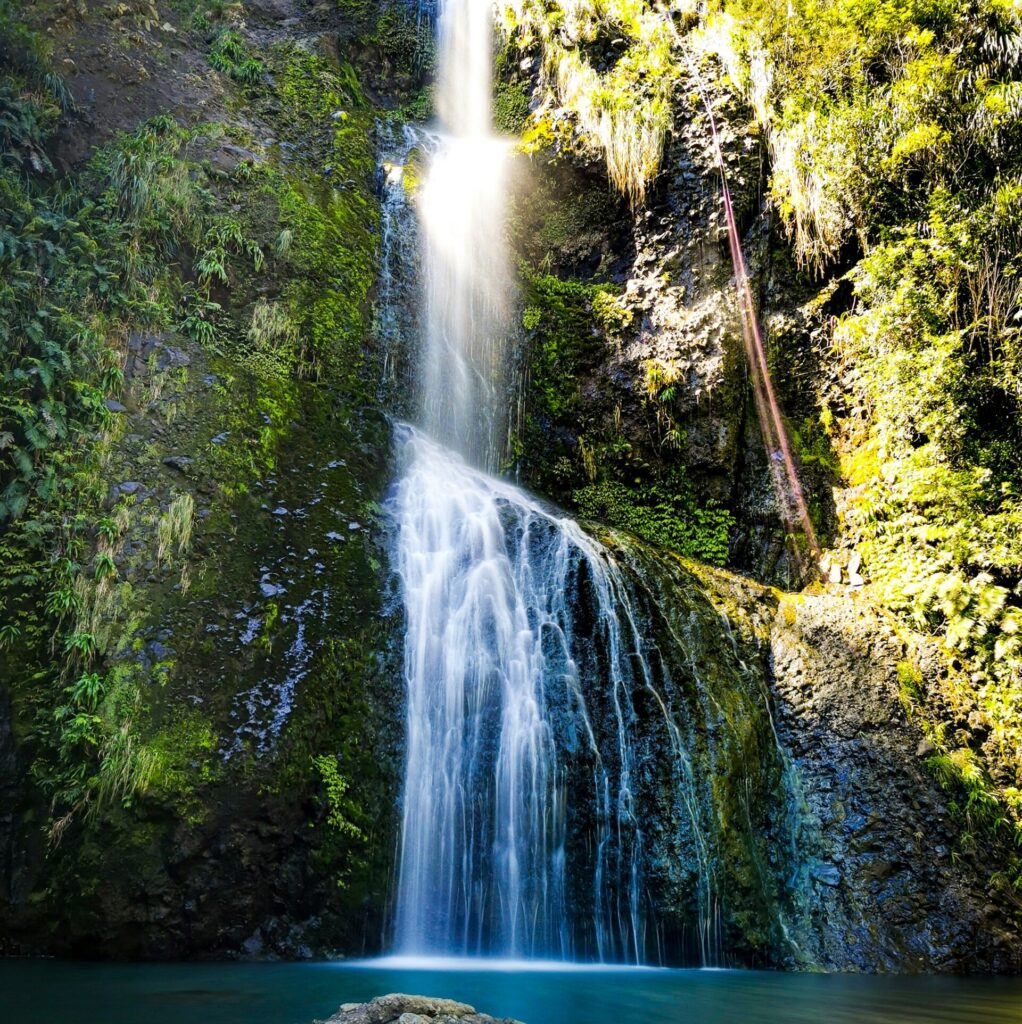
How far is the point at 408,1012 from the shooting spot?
3.46 metres

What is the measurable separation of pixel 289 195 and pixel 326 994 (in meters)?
9.83

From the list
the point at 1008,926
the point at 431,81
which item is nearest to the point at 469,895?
the point at 1008,926

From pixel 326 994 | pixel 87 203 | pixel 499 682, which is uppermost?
pixel 87 203

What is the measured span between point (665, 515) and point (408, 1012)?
836 centimetres

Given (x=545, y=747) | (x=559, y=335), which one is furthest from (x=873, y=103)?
(x=545, y=747)

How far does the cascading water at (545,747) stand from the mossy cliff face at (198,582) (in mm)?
429

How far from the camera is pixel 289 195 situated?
10.6m

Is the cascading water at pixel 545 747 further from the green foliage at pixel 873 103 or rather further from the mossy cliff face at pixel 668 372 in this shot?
the green foliage at pixel 873 103

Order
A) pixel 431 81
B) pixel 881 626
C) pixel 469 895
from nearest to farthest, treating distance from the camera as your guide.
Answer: pixel 469 895
pixel 881 626
pixel 431 81

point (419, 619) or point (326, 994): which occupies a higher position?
point (419, 619)

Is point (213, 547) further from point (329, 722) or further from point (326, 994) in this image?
point (326, 994)

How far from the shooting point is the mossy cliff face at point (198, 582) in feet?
18.2

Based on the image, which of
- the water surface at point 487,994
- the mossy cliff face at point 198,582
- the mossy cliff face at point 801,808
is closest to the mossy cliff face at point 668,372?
the mossy cliff face at point 801,808

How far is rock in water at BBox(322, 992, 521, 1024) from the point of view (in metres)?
3.42
